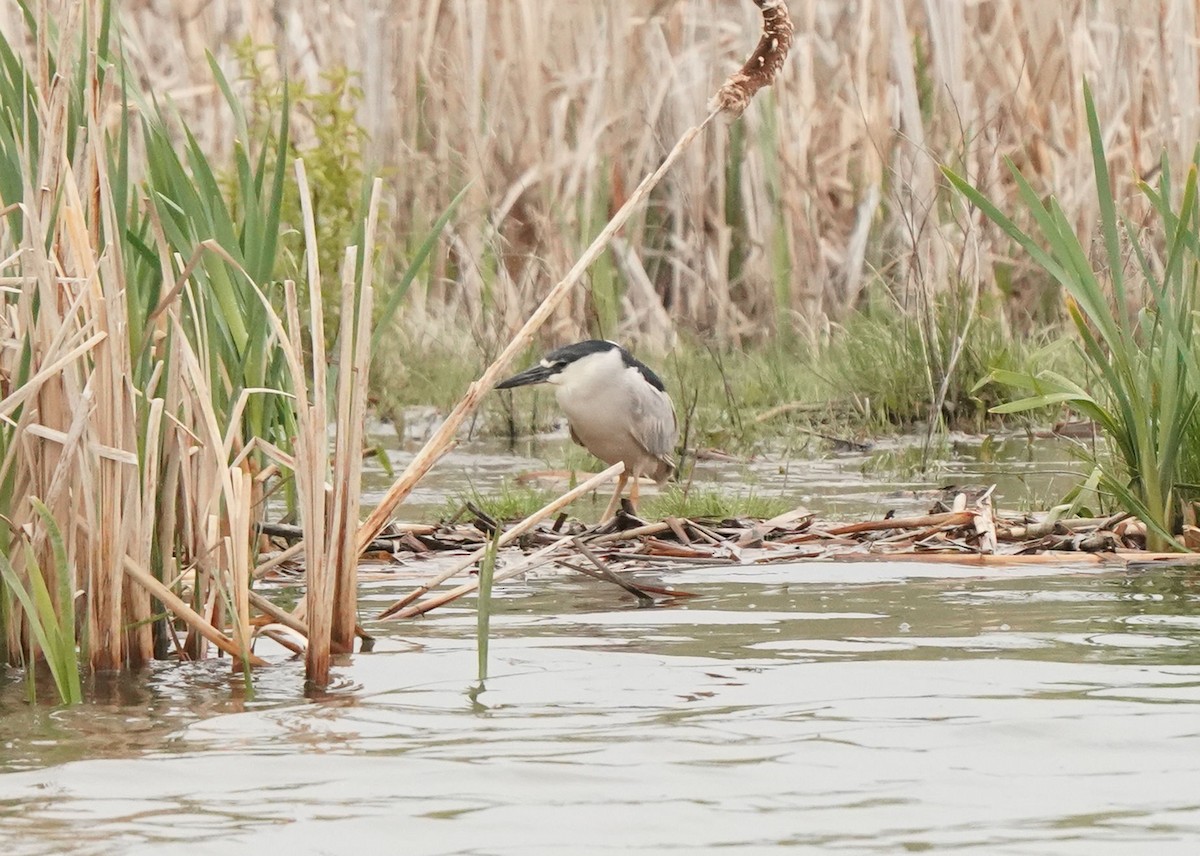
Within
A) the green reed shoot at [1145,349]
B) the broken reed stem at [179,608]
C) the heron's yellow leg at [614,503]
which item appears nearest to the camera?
the broken reed stem at [179,608]

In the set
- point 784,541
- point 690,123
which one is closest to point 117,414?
point 784,541

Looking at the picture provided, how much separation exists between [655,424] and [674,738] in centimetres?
377

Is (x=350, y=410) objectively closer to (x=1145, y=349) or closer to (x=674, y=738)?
(x=674, y=738)

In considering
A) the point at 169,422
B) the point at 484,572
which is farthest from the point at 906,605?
the point at 169,422

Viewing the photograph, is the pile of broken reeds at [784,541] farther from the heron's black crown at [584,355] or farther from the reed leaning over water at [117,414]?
the reed leaning over water at [117,414]

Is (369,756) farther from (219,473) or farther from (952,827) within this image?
(952,827)

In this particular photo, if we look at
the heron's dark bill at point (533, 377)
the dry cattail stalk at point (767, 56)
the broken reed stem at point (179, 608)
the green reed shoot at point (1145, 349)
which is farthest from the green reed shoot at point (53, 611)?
the heron's dark bill at point (533, 377)

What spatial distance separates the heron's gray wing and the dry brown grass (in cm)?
224

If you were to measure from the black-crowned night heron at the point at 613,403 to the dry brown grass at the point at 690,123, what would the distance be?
2.15m

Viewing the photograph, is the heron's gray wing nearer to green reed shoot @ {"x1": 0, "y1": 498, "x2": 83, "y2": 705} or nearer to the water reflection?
the water reflection

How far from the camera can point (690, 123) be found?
10.0m

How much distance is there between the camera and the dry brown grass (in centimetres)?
969

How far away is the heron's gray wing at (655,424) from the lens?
6.98 m

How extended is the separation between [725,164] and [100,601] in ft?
22.7
